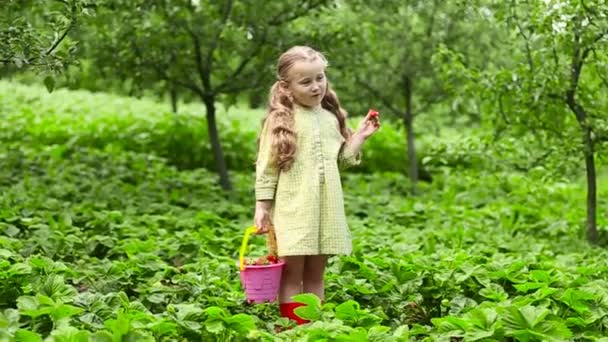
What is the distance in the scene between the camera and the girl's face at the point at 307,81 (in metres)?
4.60

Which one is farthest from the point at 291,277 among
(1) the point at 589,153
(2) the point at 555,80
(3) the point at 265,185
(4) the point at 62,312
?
(1) the point at 589,153

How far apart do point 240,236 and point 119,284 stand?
1737 millimetres

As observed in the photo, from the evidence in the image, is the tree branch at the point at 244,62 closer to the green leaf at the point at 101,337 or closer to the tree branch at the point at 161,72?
the tree branch at the point at 161,72

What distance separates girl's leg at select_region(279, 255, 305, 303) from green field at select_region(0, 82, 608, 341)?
→ 153 millimetres

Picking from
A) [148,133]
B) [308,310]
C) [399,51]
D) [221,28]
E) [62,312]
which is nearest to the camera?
[62,312]

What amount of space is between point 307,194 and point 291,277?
0.42 meters

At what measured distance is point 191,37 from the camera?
9039mm

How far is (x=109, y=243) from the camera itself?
604 centimetres

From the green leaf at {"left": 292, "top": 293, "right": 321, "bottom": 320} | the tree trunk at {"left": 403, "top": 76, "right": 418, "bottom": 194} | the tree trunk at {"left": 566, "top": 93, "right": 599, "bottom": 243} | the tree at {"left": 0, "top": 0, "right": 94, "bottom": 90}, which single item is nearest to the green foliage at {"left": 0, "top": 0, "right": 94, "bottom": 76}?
the tree at {"left": 0, "top": 0, "right": 94, "bottom": 90}

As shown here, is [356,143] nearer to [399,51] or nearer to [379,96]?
[399,51]

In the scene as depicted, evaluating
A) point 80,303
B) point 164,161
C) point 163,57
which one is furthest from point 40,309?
point 164,161

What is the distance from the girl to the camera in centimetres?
453

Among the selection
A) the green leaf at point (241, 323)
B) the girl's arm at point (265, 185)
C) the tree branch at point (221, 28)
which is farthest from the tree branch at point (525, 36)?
the green leaf at point (241, 323)

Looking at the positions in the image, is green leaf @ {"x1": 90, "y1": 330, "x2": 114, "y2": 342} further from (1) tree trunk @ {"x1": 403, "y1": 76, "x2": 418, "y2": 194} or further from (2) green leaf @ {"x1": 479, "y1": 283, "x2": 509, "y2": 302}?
(1) tree trunk @ {"x1": 403, "y1": 76, "x2": 418, "y2": 194}
